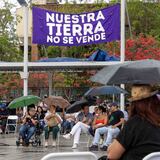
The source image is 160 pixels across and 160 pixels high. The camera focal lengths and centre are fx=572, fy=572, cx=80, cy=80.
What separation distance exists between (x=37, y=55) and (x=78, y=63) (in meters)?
30.2

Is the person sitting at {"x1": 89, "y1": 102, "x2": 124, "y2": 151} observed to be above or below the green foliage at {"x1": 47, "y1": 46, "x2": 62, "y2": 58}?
below

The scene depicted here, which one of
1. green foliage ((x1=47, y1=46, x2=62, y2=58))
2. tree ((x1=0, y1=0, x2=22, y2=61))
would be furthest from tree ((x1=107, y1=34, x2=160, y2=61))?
tree ((x1=0, y1=0, x2=22, y2=61))

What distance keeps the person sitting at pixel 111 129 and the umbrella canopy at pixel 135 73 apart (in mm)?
9000

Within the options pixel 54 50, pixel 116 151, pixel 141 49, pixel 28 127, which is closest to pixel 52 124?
pixel 28 127

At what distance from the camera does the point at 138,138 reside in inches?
201

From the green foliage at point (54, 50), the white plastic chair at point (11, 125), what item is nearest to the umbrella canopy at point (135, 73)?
the white plastic chair at point (11, 125)

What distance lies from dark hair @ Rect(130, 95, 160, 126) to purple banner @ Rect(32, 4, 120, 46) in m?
17.6

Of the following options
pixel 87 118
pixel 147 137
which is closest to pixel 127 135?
pixel 147 137

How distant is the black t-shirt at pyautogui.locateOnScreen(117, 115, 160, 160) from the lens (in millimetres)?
5074

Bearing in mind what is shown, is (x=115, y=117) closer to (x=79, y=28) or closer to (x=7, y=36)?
(x=79, y=28)

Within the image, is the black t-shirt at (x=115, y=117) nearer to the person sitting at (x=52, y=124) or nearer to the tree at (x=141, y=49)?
the person sitting at (x=52, y=124)

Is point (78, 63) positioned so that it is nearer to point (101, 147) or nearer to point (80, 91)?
point (101, 147)

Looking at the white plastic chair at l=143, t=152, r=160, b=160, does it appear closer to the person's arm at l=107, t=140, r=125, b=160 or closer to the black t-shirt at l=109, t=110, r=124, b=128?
the person's arm at l=107, t=140, r=125, b=160

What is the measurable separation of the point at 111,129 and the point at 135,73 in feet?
32.8
